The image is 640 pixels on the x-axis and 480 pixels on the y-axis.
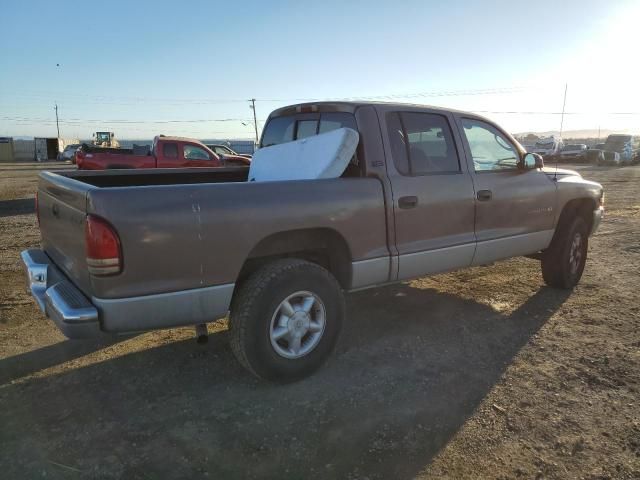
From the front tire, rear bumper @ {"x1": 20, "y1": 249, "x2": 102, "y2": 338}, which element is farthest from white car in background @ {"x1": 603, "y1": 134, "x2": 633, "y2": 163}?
rear bumper @ {"x1": 20, "y1": 249, "x2": 102, "y2": 338}

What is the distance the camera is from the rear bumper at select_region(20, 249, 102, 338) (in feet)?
8.84

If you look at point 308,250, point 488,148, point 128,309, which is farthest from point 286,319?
point 488,148

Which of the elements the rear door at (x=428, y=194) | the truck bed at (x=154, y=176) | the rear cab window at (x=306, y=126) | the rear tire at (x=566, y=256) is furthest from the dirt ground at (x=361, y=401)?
the rear cab window at (x=306, y=126)

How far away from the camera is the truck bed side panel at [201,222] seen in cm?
267

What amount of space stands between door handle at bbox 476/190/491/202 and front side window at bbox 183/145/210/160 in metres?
11.4

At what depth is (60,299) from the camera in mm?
2879

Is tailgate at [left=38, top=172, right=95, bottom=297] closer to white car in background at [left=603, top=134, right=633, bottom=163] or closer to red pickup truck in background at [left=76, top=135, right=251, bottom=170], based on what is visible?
red pickup truck in background at [left=76, top=135, right=251, bottom=170]

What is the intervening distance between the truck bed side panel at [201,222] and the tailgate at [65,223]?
21cm

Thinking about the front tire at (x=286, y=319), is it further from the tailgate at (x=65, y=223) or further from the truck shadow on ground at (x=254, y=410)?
the tailgate at (x=65, y=223)

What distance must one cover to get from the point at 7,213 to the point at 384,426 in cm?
1213

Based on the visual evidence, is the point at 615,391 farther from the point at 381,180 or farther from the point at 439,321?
the point at 381,180

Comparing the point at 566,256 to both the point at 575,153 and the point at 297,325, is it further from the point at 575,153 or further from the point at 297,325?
the point at 575,153

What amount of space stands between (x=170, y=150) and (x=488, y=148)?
37.1 feet

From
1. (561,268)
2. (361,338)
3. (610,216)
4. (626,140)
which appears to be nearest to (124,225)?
(361,338)
